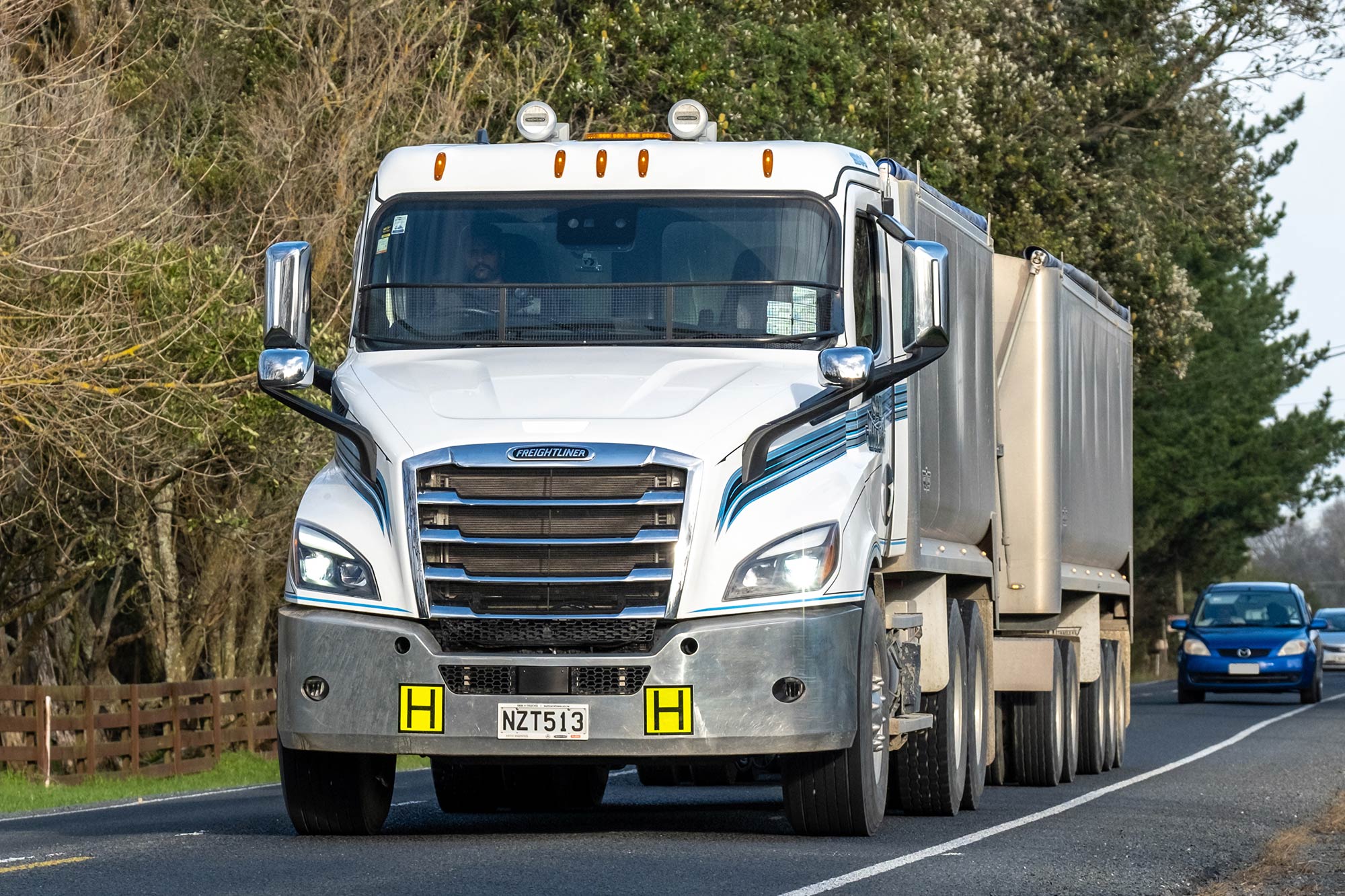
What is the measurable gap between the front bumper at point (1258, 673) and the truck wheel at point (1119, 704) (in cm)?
1315

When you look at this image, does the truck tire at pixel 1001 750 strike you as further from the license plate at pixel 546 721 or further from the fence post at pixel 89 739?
the fence post at pixel 89 739

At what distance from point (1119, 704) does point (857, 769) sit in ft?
35.0

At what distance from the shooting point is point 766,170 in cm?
1140

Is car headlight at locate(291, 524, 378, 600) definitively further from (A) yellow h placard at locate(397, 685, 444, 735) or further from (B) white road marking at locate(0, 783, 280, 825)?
(B) white road marking at locate(0, 783, 280, 825)

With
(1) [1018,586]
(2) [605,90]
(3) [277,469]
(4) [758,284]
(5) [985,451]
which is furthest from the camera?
(2) [605,90]

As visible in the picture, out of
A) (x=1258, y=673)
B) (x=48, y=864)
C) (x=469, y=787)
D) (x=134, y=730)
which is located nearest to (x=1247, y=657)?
(x=1258, y=673)

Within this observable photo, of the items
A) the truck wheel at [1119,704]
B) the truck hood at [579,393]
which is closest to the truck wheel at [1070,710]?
the truck wheel at [1119,704]

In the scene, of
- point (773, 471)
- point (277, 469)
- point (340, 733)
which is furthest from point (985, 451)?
point (277, 469)

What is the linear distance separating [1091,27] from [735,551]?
2454cm

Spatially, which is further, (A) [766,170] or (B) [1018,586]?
(B) [1018,586]

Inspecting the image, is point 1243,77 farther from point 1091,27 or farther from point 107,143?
point 107,143

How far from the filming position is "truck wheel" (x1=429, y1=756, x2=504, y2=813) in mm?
13117

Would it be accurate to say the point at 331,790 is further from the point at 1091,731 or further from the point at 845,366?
the point at 1091,731

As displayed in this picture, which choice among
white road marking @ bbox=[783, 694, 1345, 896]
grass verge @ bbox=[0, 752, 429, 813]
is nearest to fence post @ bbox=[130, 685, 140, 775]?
grass verge @ bbox=[0, 752, 429, 813]
